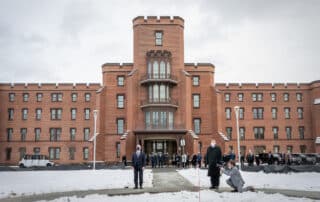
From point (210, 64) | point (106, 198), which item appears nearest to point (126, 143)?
point (210, 64)

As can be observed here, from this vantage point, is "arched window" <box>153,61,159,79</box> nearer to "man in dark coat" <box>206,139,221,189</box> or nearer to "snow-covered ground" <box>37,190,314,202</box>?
"man in dark coat" <box>206,139,221,189</box>

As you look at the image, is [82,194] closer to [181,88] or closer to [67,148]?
[181,88]

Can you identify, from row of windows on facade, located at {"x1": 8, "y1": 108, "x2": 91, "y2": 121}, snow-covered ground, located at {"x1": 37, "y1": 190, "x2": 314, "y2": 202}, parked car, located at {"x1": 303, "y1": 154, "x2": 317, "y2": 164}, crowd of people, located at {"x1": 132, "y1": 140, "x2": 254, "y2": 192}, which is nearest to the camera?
snow-covered ground, located at {"x1": 37, "y1": 190, "x2": 314, "y2": 202}

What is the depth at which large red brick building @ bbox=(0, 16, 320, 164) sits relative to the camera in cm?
4594

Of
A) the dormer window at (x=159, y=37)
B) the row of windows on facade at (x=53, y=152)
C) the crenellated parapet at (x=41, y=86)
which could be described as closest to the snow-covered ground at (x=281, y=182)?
the dormer window at (x=159, y=37)

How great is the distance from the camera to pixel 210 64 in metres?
51.2

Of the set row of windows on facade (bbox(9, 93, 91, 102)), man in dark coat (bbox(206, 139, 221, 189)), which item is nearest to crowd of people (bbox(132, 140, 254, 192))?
man in dark coat (bbox(206, 139, 221, 189))

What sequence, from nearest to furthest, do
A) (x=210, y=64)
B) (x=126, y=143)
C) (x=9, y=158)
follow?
(x=126, y=143) → (x=210, y=64) → (x=9, y=158)

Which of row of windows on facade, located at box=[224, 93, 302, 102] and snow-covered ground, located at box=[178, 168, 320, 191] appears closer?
snow-covered ground, located at box=[178, 168, 320, 191]

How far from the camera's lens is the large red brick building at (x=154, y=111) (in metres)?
45.9

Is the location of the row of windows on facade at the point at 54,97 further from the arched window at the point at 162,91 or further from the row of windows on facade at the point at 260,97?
the row of windows on facade at the point at 260,97

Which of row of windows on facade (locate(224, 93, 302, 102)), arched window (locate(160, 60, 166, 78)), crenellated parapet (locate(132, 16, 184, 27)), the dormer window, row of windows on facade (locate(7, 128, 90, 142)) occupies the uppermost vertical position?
crenellated parapet (locate(132, 16, 184, 27))

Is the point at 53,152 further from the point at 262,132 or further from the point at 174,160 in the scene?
the point at 262,132

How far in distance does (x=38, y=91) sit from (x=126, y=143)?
22666 millimetres
